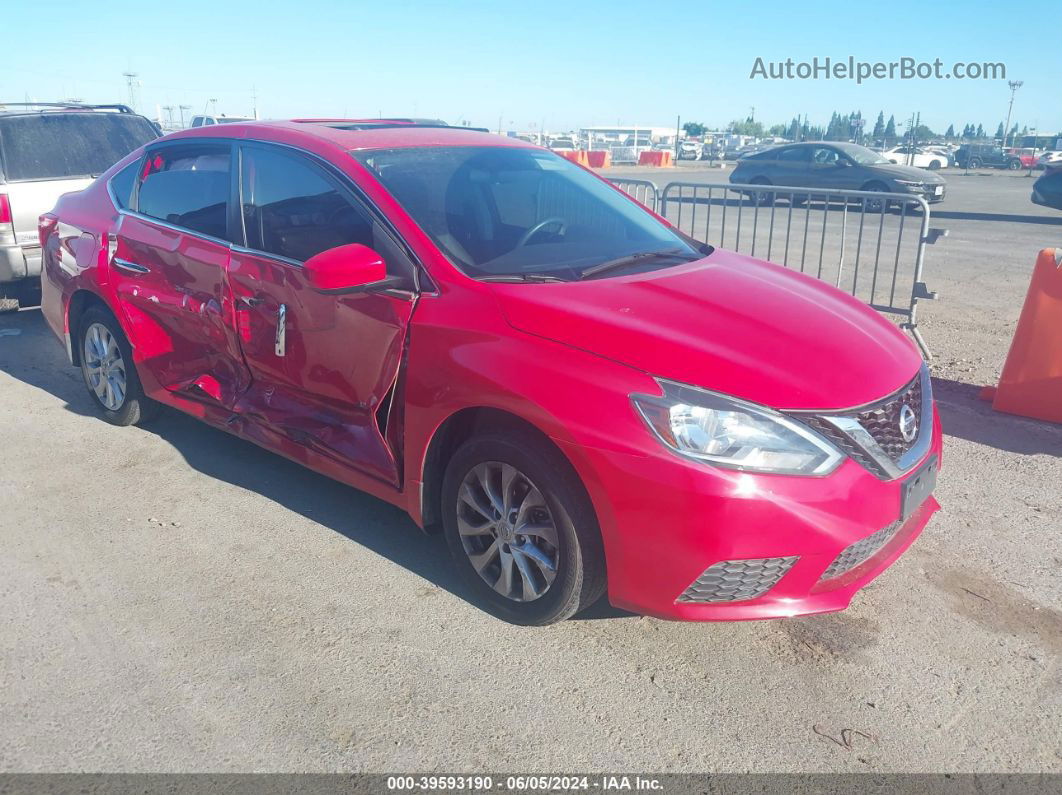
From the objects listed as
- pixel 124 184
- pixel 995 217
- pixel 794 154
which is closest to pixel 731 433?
pixel 124 184

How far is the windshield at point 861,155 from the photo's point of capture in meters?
20.1

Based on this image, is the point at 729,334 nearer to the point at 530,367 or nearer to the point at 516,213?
the point at 530,367

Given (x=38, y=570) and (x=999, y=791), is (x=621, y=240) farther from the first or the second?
(x=38, y=570)

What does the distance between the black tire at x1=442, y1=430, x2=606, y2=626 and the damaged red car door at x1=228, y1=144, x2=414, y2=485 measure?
0.53m

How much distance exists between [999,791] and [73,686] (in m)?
2.85

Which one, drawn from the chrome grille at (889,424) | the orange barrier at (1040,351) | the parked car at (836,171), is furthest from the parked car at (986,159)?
the chrome grille at (889,424)

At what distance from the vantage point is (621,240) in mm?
4008

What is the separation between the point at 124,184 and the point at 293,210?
171 centimetres

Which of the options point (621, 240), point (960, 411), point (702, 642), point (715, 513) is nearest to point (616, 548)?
point (715, 513)

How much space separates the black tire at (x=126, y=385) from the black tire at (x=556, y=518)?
2600mm

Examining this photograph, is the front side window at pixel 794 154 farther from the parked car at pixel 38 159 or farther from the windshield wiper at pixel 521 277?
the windshield wiper at pixel 521 277

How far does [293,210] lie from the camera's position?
3.92 meters

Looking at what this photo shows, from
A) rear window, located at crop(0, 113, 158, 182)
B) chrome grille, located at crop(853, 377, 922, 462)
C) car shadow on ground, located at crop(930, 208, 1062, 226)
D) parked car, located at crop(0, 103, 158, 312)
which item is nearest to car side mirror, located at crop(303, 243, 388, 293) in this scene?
chrome grille, located at crop(853, 377, 922, 462)

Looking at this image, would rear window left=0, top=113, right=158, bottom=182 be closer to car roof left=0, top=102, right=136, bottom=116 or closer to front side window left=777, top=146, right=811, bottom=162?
car roof left=0, top=102, right=136, bottom=116
